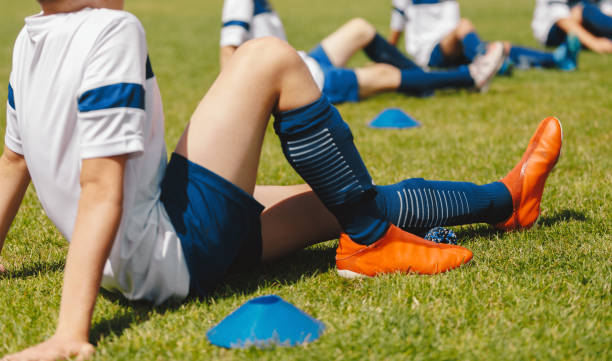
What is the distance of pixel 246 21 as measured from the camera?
5227 millimetres

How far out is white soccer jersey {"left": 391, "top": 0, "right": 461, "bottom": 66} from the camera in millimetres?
7602

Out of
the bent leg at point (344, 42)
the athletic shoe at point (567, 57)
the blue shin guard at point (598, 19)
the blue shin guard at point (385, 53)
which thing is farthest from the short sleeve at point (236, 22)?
the blue shin guard at point (598, 19)

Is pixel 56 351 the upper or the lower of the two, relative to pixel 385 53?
upper

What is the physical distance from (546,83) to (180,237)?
5.57m

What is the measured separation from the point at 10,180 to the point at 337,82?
395cm

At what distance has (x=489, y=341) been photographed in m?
1.91

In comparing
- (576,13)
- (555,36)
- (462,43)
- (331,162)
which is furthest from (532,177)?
(576,13)

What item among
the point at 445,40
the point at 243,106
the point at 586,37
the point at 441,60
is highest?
the point at 243,106

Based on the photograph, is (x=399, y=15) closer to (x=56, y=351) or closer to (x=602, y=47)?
(x=602, y=47)

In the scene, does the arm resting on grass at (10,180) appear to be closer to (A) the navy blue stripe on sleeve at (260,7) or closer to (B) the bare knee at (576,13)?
(A) the navy blue stripe on sleeve at (260,7)

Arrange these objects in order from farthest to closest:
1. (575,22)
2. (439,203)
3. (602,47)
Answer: (575,22), (602,47), (439,203)

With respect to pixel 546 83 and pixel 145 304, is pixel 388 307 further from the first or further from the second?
pixel 546 83

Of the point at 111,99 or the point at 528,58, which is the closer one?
the point at 111,99

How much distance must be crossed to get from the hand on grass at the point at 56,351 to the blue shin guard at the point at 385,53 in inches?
200
